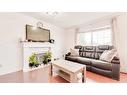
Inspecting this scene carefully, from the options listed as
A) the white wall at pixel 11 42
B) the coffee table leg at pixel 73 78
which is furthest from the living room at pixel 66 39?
the coffee table leg at pixel 73 78

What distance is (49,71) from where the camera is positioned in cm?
175

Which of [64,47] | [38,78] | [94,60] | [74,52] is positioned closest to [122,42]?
[94,60]

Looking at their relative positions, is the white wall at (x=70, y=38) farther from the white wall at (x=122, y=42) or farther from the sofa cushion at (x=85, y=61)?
the white wall at (x=122, y=42)

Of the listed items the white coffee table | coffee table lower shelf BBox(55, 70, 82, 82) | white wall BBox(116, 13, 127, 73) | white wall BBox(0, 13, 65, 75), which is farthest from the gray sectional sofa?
white wall BBox(116, 13, 127, 73)

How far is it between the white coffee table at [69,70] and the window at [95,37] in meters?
0.42

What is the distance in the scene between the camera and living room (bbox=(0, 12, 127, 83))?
60.6 inches

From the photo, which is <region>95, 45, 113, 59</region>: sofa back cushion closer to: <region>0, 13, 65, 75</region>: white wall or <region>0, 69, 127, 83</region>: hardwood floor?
<region>0, 69, 127, 83</region>: hardwood floor

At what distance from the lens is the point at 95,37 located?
1.60 meters

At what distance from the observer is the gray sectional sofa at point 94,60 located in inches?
63.6

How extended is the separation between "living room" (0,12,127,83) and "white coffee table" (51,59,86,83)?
6cm
